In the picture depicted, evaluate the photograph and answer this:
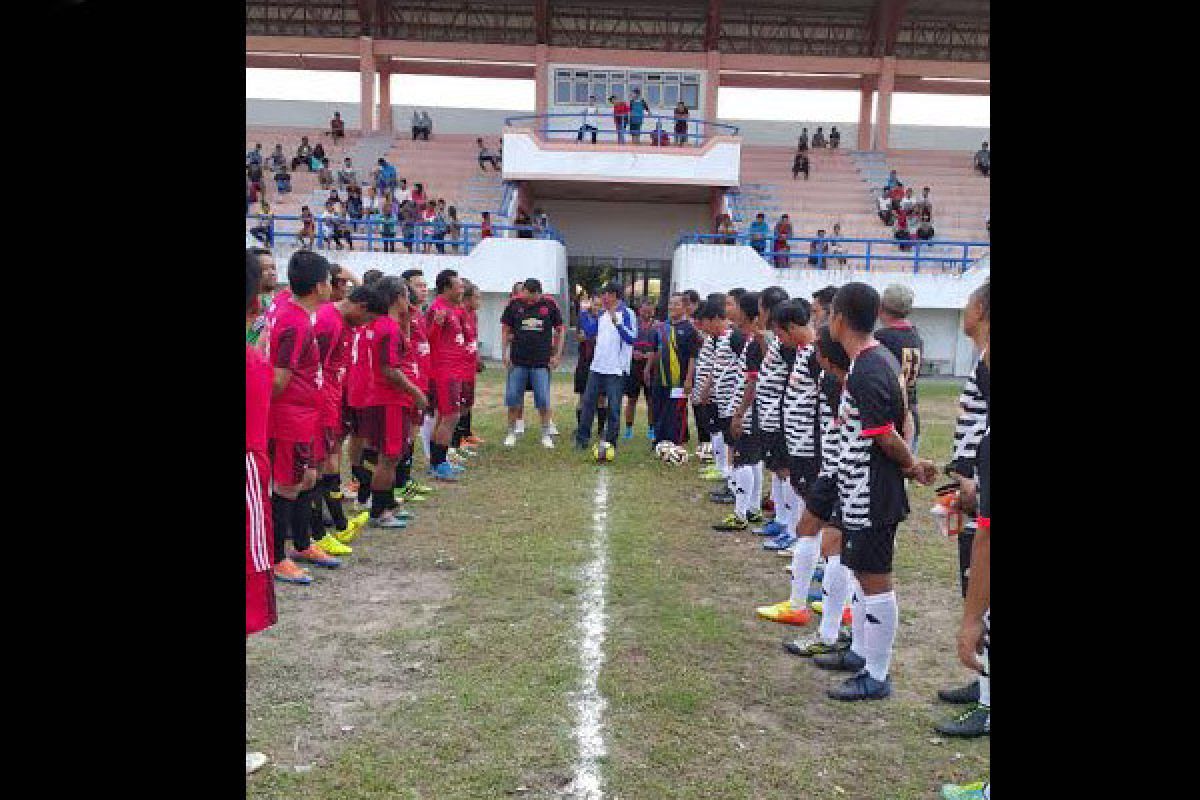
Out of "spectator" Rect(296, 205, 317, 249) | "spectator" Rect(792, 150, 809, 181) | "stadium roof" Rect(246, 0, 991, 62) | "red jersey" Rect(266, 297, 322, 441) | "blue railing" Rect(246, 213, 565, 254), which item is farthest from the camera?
"stadium roof" Rect(246, 0, 991, 62)

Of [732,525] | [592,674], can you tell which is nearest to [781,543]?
[732,525]

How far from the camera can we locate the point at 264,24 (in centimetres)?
3036

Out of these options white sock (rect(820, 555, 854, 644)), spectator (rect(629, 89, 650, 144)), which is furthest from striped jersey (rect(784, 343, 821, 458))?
spectator (rect(629, 89, 650, 144))

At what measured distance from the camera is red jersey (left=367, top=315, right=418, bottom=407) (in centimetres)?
659

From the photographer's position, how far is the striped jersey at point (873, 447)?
4.00m

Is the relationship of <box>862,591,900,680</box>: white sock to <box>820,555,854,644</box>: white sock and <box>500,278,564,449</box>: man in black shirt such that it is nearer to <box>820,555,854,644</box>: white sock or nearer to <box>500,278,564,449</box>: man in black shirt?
<box>820,555,854,644</box>: white sock

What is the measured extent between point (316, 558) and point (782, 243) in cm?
1801

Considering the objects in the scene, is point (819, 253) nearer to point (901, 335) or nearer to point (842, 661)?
point (901, 335)

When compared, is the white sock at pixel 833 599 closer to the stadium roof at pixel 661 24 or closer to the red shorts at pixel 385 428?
the red shorts at pixel 385 428

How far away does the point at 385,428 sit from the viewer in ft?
22.6

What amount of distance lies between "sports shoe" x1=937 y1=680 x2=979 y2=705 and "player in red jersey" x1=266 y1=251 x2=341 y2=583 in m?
3.78
